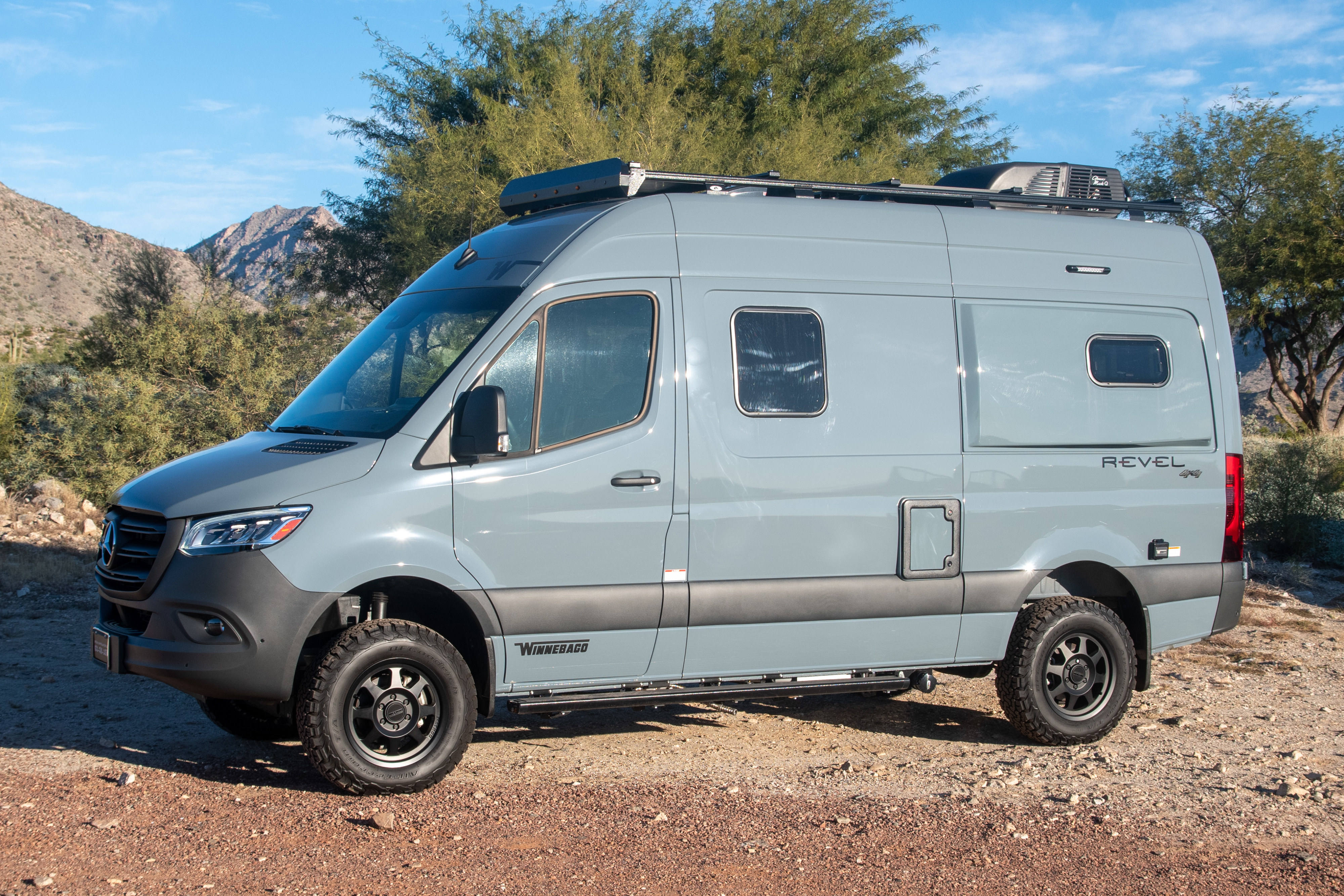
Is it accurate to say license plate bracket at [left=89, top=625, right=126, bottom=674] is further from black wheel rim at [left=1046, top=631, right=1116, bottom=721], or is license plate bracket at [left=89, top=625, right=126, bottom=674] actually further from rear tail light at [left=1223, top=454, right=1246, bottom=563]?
rear tail light at [left=1223, top=454, right=1246, bottom=563]

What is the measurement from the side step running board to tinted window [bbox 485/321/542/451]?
1.24m

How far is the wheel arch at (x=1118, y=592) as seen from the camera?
669cm

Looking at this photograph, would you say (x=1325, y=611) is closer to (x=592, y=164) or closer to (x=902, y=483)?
(x=902, y=483)

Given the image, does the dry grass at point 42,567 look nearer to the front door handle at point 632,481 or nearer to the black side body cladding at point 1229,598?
the front door handle at point 632,481

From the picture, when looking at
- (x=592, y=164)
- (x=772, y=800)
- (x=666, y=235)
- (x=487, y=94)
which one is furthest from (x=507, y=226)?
(x=487, y=94)

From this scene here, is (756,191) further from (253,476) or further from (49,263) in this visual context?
(49,263)

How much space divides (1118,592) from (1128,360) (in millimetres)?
1343

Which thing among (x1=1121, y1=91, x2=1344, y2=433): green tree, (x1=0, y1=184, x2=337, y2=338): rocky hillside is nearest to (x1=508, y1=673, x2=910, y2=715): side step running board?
(x1=1121, y1=91, x2=1344, y2=433): green tree

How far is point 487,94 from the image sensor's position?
79.7 ft

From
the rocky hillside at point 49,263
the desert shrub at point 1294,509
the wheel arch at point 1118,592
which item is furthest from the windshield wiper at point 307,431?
the rocky hillside at point 49,263

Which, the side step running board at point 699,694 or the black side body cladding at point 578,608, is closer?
the black side body cladding at point 578,608

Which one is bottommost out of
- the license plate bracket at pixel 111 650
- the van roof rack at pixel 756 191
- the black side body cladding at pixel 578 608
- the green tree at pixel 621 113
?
the license plate bracket at pixel 111 650

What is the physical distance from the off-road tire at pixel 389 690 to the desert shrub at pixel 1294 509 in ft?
37.9

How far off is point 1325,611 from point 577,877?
9242 mm
